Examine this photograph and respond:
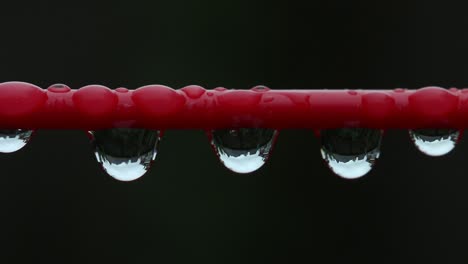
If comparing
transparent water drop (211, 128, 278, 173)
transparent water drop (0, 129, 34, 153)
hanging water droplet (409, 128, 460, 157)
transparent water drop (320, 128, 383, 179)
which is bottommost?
transparent water drop (0, 129, 34, 153)

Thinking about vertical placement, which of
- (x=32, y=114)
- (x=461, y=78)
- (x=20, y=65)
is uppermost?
(x=461, y=78)

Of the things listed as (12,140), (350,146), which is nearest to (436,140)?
(350,146)

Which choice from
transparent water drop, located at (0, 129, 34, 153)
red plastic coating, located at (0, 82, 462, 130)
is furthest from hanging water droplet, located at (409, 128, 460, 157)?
transparent water drop, located at (0, 129, 34, 153)

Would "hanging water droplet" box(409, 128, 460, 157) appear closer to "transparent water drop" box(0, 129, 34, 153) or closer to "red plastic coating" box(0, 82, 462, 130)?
"red plastic coating" box(0, 82, 462, 130)

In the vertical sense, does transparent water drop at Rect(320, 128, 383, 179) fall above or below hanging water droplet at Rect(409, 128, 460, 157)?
below

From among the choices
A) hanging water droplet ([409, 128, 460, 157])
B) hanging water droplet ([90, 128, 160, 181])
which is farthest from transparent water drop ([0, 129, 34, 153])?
hanging water droplet ([409, 128, 460, 157])

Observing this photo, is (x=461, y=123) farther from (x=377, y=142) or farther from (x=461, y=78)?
(x=461, y=78)

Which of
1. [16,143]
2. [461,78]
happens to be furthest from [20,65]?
[16,143]
